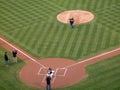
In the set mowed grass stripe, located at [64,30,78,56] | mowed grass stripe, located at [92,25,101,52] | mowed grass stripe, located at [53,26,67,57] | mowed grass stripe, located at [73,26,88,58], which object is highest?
mowed grass stripe, located at [92,25,101,52]

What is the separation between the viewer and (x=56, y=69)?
34656 mm

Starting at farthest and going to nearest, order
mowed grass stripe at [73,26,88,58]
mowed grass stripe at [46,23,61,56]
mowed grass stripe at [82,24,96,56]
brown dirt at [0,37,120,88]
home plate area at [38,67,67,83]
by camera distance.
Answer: mowed grass stripe at [46,23,61,56] → mowed grass stripe at [82,24,96,56] → mowed grass stripe at [73,26,88,58] → home plate area at [38,67,67,83] → brown dirt at [0,37,120,88]

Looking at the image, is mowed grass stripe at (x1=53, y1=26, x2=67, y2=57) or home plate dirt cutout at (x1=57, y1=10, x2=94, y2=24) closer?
mowed grass stripe at (x1=53, y1=26, x2=67, y2=57)

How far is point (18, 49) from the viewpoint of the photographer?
3922 centimetres

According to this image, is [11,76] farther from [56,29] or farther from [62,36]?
[56,29]

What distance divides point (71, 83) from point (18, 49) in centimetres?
1009

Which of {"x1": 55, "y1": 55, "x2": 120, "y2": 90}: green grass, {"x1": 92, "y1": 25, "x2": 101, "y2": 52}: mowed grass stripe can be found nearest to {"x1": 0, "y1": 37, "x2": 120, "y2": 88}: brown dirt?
{"x1": 55, "y1": 55, "x2": 120, "y2": 90}: green grass

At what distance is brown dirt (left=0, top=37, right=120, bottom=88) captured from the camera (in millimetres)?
32594

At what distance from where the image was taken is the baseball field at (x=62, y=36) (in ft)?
107

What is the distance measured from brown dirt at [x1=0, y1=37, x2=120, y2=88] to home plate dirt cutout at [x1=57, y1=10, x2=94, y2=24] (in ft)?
34.1

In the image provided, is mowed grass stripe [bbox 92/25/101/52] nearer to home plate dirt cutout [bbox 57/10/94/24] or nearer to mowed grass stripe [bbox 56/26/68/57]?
home plate dirt cutout [bbox 57/10/94/24]

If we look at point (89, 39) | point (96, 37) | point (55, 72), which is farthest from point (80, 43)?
point (55, 72)

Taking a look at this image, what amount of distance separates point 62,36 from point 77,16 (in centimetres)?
728

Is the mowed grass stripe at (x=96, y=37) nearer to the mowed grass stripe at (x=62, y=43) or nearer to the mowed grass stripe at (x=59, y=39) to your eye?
the mowed grass stripe at (x=62, y=43)
